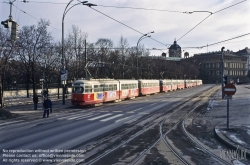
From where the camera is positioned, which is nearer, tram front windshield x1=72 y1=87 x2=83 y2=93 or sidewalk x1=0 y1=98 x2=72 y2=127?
sidewalk x1=0 y1=98 x2=72 y2=127

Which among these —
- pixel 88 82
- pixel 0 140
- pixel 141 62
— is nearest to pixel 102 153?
pixel 0 140

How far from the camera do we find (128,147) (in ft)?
35.7

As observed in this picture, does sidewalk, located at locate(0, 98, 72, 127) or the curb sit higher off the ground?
the curb

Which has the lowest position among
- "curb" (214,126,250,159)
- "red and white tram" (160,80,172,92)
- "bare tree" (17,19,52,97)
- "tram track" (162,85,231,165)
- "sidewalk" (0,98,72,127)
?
"sidewalk" (0,98,72,127)

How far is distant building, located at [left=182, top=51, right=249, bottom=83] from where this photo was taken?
12925 centimetres

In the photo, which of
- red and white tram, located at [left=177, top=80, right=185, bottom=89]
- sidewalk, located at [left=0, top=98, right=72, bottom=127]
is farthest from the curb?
red and white tram, located at [left=177, top=80, right=185, bottom=89]

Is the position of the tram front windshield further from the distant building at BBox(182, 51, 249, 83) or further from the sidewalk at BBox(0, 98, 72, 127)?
the distant building at BBox(182, 51, 249, 83)

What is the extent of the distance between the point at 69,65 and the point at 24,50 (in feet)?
42.8

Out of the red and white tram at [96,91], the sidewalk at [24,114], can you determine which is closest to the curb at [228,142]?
the sidewalk at [24,114]

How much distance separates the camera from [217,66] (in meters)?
132

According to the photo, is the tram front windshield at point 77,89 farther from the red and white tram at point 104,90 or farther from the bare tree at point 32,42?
the bare tree at point 32,42

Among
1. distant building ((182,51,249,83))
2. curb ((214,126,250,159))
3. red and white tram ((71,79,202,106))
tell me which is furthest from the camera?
distant building ((182,51,249,83))

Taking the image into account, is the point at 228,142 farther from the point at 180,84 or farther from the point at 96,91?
the point at 180,84

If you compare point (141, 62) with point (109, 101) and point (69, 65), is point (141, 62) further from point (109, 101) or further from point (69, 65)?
point (109, 101)
